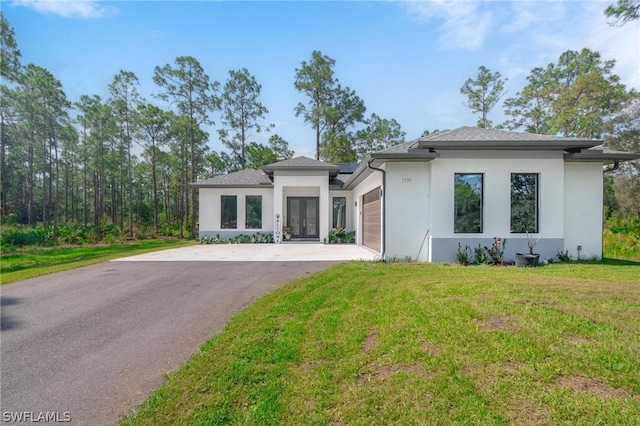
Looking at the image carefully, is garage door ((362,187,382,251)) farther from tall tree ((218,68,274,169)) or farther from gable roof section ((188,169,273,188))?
tall tree ((218,68,274,169))

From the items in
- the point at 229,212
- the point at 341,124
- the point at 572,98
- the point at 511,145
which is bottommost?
the point at 229,212

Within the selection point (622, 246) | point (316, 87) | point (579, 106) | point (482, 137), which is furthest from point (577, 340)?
point (316, 87)

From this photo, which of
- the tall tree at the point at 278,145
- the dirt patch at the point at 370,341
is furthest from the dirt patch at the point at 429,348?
the tall tree at the point at 278,145

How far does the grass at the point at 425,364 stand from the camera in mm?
2189

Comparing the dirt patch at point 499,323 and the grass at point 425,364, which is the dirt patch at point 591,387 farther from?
the dirt patch at point 499,323

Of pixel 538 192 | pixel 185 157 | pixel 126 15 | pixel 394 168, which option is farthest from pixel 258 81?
pixel 538 192

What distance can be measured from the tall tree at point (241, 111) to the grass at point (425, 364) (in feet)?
82.6

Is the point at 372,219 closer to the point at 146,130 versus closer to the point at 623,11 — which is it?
the point at 623,11

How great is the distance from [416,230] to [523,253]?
125 inches

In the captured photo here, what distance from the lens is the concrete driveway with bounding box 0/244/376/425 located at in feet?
8.50

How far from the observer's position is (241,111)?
2716cm

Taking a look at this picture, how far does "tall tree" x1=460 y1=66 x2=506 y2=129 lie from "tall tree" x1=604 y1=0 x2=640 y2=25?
66.9 ft

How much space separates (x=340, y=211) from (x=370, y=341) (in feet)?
44.1

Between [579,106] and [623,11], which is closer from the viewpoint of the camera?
[623,11]
